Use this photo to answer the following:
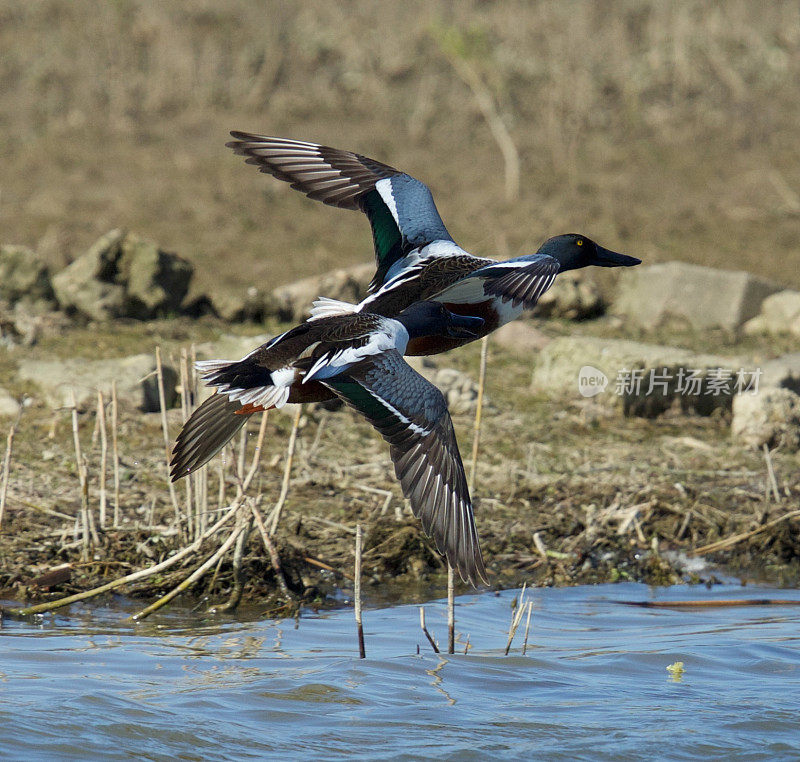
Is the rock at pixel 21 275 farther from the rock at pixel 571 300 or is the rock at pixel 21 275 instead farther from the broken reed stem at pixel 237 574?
the broken reed stem at pixel 237 574

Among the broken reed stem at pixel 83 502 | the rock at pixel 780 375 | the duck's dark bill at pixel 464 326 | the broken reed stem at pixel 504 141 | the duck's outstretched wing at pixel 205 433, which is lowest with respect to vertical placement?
the broken reed stem at pixel 83 502

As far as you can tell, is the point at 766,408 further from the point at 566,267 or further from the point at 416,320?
the point at 416,320

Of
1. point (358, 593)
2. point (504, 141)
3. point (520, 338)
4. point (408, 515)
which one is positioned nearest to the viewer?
point (358, 593)

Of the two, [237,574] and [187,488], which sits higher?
[187,488]

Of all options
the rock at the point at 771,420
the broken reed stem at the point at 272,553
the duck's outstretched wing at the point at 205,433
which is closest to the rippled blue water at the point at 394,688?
the broken reed stem at the point at 272,553

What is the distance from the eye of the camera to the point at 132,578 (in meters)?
4.49

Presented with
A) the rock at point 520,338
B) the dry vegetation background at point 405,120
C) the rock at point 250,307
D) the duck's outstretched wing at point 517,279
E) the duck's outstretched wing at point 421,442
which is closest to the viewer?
the duck's outstretched wing at point 421,442

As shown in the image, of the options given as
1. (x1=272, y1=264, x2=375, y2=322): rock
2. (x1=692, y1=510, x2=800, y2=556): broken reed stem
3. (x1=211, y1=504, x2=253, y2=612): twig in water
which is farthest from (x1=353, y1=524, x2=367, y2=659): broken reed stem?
(x1=272, y1=264, x2=375, y2=322): rock

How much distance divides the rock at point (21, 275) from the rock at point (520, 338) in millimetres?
3323

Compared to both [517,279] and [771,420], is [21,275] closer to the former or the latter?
[771,420]

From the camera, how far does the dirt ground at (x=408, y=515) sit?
518 centimetres

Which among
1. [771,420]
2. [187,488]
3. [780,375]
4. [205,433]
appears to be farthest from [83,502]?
[780,375]

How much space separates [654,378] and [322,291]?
2777mm

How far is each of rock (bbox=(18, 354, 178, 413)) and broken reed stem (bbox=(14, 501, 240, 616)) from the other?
202 cm
